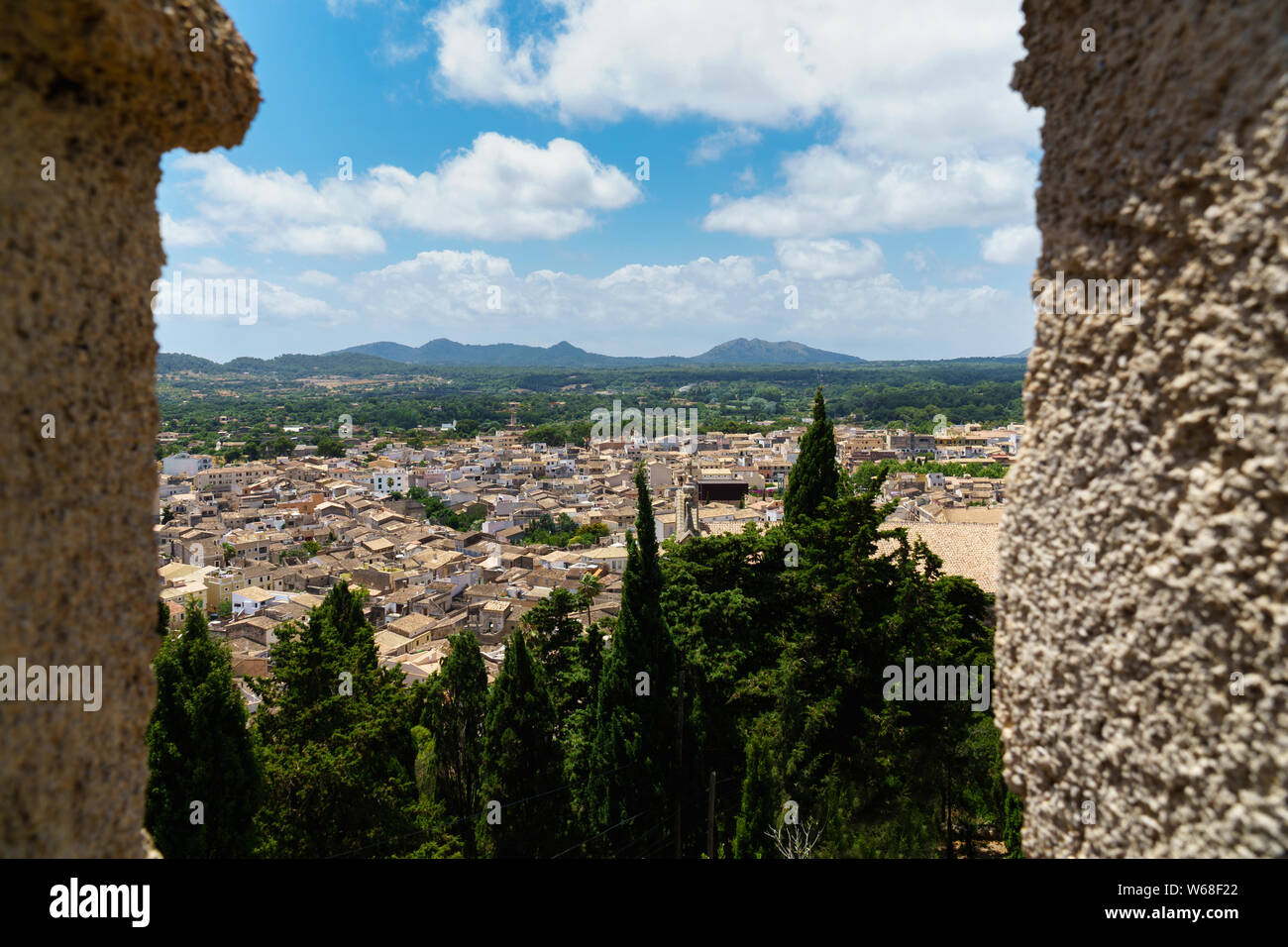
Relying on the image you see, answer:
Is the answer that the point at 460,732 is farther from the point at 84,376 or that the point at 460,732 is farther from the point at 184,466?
the point at 184,466

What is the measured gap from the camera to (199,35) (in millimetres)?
2248

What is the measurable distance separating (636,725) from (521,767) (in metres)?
2.07

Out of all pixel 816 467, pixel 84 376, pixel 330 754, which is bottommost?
pixel 330 754

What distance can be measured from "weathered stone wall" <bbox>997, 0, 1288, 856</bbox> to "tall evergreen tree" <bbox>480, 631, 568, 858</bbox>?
8704 millimetres

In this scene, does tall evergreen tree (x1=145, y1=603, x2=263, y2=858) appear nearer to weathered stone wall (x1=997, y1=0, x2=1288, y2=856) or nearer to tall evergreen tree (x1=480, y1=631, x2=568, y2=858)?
tall evergreen tree (x1=480, y1=631, x2=568, y2=858)

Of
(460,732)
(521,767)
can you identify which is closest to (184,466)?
(460,732)

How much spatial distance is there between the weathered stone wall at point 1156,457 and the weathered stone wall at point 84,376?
110 inches

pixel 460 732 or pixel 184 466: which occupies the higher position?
pixel 184 466

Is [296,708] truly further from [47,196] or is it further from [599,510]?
[599,510]

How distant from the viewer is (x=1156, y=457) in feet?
7.15

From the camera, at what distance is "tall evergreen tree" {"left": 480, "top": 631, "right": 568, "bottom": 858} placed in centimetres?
1005

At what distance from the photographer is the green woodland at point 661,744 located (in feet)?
28.4

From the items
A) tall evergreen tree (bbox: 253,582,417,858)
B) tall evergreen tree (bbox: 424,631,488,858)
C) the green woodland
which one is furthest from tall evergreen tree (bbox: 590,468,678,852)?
tall evergreen tree (bbox: 424,631,488,858)

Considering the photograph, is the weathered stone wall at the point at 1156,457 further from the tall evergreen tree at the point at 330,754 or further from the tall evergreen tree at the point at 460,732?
the tall evergreen tree at the point at 460,732
